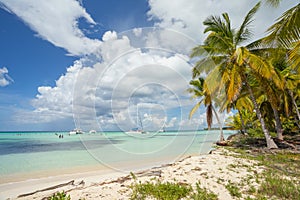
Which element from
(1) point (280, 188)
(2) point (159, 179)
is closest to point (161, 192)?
(2) point (159, 179)

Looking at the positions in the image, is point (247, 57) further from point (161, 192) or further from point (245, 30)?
point (161, 192)

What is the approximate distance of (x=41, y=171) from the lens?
8.84m

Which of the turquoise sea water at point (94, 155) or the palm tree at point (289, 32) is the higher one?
Result: the palm tree at point (289, 32)

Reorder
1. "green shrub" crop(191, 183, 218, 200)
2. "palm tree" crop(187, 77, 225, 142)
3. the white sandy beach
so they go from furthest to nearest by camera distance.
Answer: "palm tree" crop(187, 77, 225, 142) < the white sandy beach < "green shrub" crop(191, 183, 218, 200)

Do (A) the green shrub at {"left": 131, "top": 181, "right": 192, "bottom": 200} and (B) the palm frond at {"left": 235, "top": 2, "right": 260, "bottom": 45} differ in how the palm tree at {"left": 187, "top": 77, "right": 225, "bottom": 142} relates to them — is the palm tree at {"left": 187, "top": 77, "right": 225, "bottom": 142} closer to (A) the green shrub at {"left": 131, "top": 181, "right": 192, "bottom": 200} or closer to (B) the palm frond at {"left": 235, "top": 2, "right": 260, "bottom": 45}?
(B) the palm frond at {"left": 235, "top": 2, "right": 260, "bottom": 45}

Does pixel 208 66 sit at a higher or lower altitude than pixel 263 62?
higher

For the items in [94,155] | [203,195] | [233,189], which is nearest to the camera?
[203,195]

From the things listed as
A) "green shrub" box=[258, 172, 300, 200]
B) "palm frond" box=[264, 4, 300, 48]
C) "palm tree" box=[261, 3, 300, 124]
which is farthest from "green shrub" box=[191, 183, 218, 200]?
"palm frond" box=[264, 4, 300, 48]

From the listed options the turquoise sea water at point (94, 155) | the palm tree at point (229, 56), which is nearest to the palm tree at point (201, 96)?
the turquoise sea water at point (94, 155)

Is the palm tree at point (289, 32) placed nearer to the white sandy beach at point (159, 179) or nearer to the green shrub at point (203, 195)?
the white sandy beach at point (159, 179)

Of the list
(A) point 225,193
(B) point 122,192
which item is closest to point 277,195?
(A) point 225,193

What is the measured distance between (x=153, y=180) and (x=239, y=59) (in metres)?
6.37

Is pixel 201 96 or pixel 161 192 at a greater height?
pixel 201 96

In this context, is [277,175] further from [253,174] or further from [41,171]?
[41,171]
